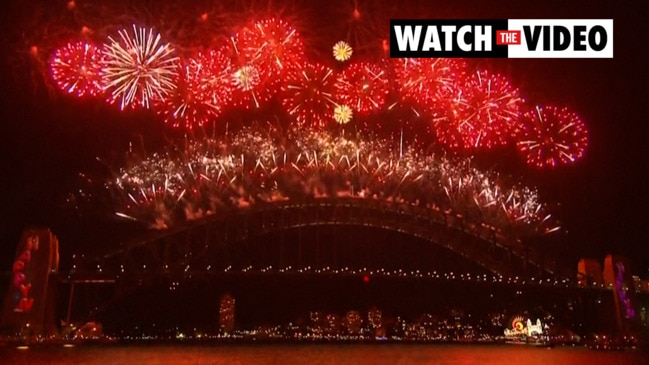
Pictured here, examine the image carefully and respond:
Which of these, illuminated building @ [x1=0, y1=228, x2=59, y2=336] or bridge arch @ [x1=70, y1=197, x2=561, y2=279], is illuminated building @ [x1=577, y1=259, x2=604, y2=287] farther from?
illuminated building @ [x1=0, y1=228, x2=59, y2=336]

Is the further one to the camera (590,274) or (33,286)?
(590,274)

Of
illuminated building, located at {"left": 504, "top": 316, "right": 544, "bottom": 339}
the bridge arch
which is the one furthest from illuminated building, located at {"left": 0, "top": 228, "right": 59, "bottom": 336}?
illuminated building, located at {"left": 504, "top": 316, "right": 544, "bottom": 339}

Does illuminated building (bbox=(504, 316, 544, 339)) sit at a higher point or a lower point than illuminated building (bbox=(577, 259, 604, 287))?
lower

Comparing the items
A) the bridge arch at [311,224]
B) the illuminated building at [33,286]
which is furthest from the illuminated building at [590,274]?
the illuminated building at [33,286]

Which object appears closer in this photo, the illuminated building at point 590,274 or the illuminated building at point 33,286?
the illuminated building at point 33,286

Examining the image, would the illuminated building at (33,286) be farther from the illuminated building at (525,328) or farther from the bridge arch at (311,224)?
the illuminated building at (525,328)

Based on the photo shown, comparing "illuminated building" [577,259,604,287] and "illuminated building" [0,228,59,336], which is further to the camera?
"illuminated building" [577,259,604,287]

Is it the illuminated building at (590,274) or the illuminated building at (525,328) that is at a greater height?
the illuminated building at (590,274)

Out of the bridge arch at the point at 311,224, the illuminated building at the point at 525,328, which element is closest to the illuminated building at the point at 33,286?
the bridge arch at the point at 311,224

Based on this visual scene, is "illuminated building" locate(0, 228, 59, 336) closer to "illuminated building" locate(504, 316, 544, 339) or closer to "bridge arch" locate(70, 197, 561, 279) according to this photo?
"bridge arch" locate(70, 197, 561, 279)

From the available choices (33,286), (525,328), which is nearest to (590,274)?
(525,328)

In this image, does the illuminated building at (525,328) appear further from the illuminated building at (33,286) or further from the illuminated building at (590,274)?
the illuminated building at (33,286)

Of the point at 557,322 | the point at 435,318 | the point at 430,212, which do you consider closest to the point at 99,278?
the point at 430,212

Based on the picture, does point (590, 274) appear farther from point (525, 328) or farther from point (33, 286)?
point (33, 286)
